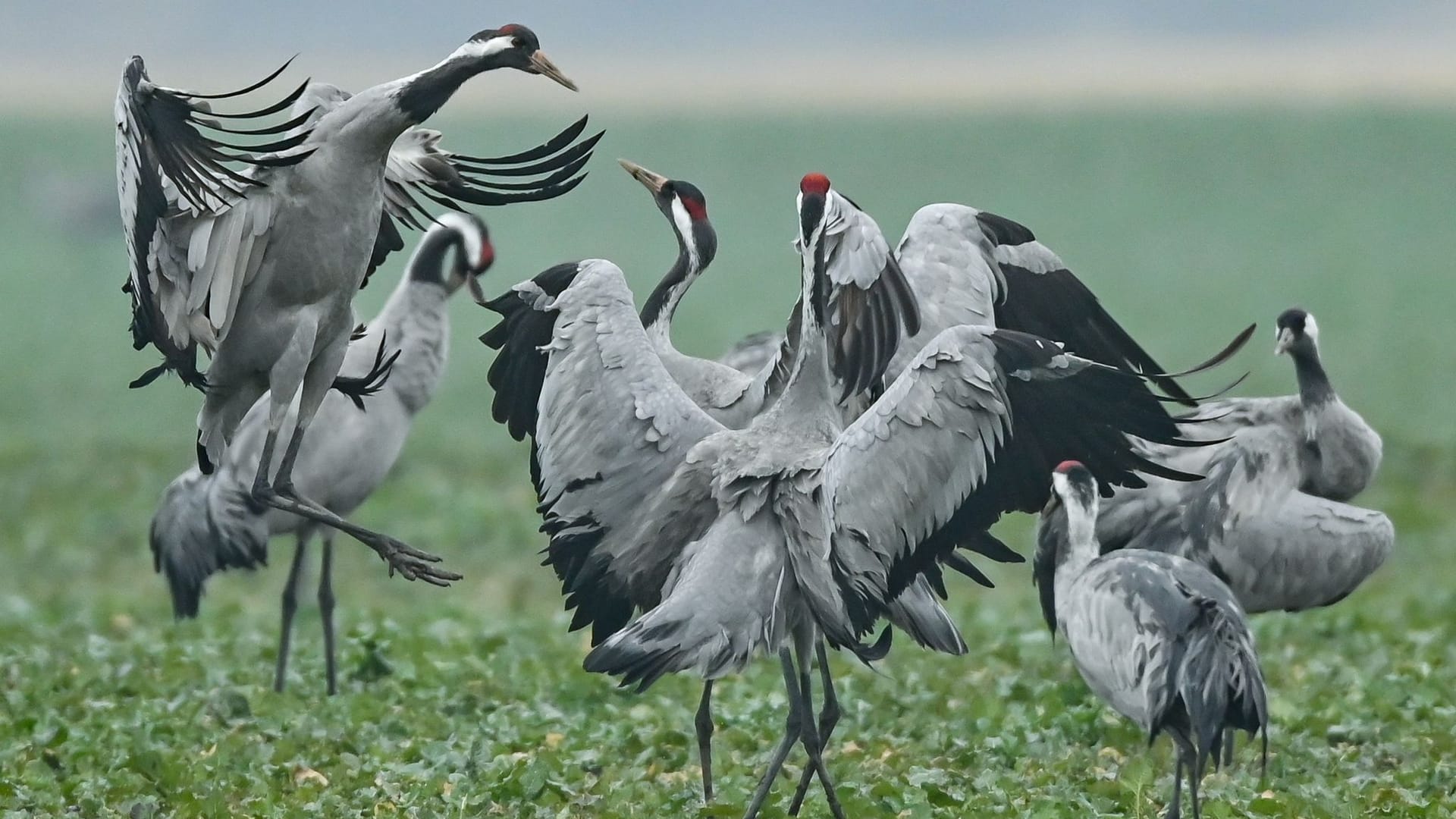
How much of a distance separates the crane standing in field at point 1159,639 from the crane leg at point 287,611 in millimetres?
3141

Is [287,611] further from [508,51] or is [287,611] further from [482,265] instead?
[508,51]

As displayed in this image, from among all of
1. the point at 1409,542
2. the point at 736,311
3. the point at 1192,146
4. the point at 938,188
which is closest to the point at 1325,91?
the point at 1192,146

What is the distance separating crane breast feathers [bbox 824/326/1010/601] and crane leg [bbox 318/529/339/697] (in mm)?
3024

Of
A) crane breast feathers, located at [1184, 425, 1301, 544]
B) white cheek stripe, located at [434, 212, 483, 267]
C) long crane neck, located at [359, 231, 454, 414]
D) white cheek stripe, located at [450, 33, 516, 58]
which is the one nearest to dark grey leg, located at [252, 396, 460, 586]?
white cheek stripe, located at [450, 33, 516, 58]

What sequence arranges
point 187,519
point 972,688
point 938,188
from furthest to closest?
point 938,188 < point 187,519 < point 972,688

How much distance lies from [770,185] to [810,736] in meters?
40.9

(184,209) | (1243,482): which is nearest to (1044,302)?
(1243,482)

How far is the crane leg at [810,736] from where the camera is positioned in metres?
5.91

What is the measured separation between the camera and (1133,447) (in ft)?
18.9

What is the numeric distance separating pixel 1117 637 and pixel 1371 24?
76077 mm

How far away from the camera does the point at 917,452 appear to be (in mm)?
5473

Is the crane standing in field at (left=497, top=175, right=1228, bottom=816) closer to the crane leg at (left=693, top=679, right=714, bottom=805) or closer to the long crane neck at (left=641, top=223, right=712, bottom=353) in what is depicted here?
the crane leg at (left=693, top=679, right=714, bottom=805)

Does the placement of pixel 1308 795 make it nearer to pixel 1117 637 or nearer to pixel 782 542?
pixel 1117 637

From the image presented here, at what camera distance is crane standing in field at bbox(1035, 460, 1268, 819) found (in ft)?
19.1
